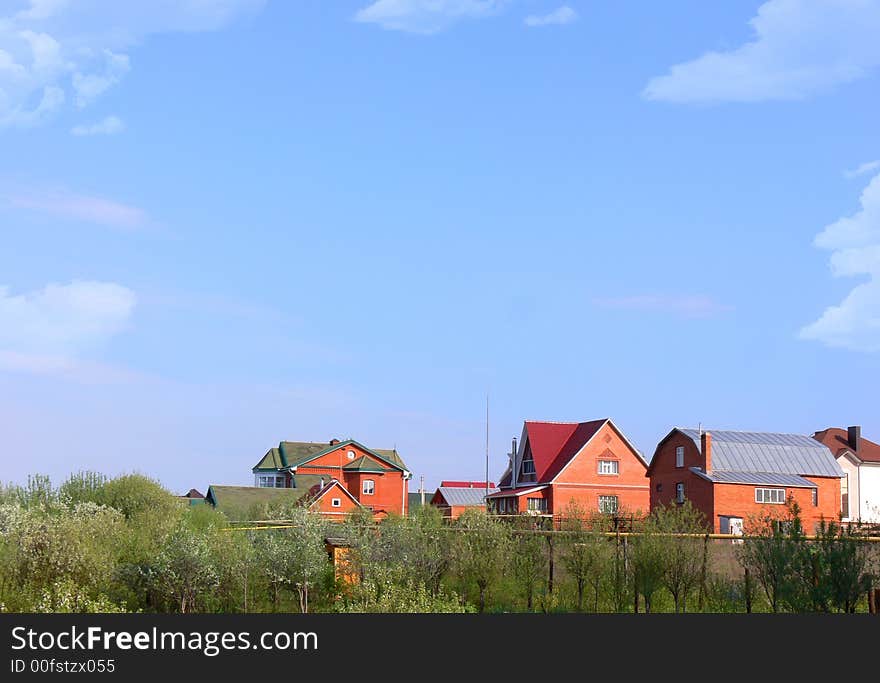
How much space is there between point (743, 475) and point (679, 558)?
2574 cm

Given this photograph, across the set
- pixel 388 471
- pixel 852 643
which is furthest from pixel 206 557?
pixel 388 471

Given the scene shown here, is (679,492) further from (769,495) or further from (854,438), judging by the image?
(854,438)

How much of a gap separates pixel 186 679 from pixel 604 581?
61.9 feet

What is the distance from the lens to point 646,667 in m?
14.9

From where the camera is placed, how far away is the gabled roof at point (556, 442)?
190ft

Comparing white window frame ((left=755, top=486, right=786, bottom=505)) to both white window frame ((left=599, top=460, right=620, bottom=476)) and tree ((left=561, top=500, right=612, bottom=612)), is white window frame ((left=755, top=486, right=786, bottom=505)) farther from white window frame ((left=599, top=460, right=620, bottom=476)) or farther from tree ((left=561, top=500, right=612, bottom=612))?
tree ((left=561, top=500, right=612, bottom=612))

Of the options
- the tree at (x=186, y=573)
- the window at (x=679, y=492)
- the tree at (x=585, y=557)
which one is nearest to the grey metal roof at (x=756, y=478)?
the window at (x=679, y=492)

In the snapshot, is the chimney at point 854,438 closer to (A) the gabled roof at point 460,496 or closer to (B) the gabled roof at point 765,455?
(B) the gabled roof at point 765,455

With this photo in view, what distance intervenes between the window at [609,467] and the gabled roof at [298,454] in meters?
24.0

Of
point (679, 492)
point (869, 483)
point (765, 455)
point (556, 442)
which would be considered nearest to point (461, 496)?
point (556, 442)

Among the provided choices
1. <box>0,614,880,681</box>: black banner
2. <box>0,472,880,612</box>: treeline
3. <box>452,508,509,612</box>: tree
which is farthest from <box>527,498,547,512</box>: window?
<box>0,614,880,681</box>: black banner

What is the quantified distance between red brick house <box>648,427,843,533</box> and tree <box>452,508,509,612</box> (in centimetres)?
2447

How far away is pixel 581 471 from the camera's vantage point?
57344mm

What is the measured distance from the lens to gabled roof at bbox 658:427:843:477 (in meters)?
54.5
